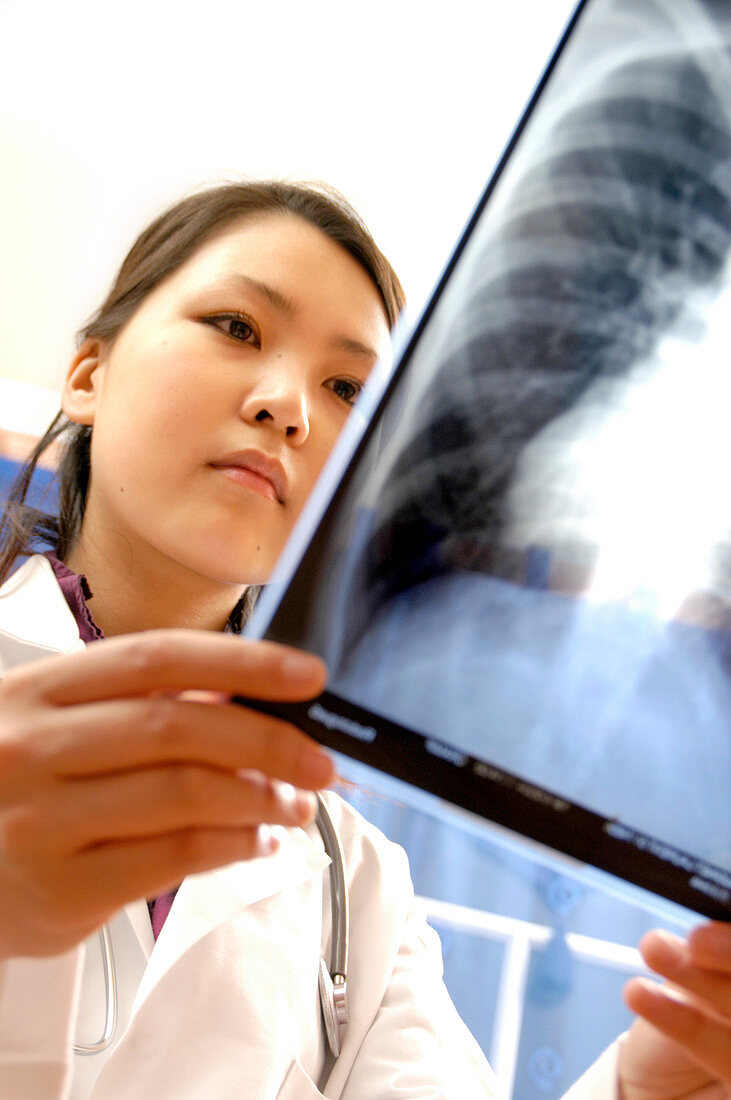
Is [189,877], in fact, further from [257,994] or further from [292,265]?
[292,265]

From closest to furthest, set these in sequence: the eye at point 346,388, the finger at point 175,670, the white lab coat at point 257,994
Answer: the finger at point 175,670 → the white lab coat at point 257,994 → the eye at point 346,388

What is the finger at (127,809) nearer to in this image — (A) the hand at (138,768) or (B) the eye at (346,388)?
(A) the hand at (138,768)

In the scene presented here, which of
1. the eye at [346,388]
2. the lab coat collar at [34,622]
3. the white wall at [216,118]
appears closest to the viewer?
the lab coat collar at [34,622]

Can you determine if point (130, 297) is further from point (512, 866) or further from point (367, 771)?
point (512, 866)

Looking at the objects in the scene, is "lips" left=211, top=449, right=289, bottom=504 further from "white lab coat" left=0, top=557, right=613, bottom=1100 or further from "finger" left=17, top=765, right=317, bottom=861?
"finger" left=17, top=765, right=317, bottom=861

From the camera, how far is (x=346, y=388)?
2.73ft

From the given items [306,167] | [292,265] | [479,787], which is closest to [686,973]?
[479,787]

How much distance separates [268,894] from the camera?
0.70 meters

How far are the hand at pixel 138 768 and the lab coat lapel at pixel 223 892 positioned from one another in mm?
269

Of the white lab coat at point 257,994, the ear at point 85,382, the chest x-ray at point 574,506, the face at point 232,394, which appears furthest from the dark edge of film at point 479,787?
the ear at point 85,382

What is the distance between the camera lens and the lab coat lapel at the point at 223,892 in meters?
0.62

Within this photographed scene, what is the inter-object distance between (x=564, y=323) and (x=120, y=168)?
2027 mm

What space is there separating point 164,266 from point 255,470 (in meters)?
0.33

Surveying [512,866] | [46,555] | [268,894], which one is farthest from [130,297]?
[512,866]
